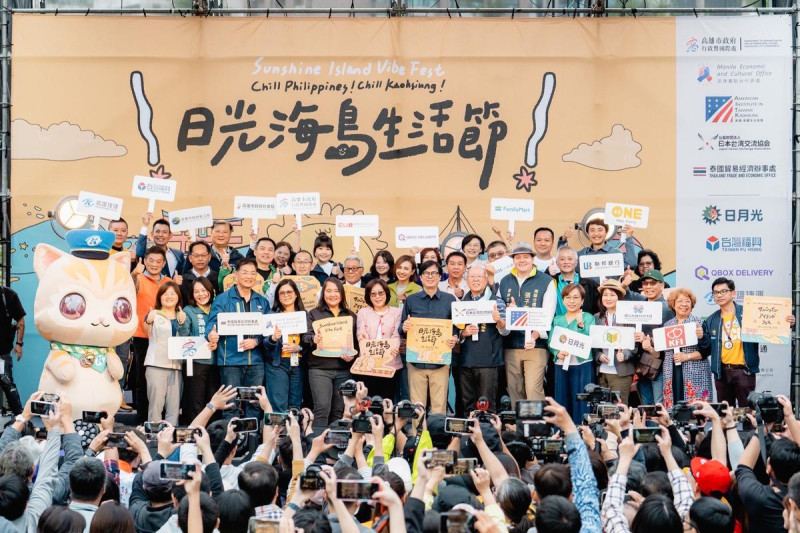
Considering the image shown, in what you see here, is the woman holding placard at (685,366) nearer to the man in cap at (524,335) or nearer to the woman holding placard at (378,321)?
the man in cap at (524,335)

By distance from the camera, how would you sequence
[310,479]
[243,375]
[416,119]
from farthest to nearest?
[416,119] → [243,375] → [310,479]

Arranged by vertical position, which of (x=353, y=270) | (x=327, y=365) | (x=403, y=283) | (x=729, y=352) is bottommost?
(x=327, y=365)

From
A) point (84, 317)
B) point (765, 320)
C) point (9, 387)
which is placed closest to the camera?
point (84, 317)

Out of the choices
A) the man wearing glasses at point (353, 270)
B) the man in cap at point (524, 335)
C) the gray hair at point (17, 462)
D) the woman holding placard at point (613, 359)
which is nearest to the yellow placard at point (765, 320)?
the woman holding placard at point (613, 359)

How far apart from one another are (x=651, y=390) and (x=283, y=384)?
3342 mm

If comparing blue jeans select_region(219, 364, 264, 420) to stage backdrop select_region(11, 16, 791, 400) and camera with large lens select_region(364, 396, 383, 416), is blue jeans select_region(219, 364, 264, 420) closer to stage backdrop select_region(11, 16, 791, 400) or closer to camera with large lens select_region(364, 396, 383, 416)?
stage backdrop select_region(11, 16, 791, 400)

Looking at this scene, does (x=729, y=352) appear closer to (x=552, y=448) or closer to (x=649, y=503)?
(x=552, y=448)

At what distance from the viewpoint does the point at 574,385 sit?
28.6ft

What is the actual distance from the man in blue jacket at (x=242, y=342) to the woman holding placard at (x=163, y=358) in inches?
13.2

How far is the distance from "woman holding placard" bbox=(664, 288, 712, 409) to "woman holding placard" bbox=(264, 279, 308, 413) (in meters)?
3.30

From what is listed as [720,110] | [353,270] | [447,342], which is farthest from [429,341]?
[720,110]

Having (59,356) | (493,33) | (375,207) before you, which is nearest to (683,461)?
(59,356)

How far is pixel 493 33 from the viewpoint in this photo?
10930 millimetres

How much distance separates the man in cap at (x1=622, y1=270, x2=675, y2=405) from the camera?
881 cm
